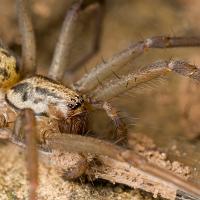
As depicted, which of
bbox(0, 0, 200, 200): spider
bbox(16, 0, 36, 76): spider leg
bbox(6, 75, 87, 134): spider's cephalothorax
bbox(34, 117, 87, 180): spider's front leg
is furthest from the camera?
bbox(16, 0, 36, 76): spider leg

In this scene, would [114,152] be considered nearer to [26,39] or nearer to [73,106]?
[73,106]

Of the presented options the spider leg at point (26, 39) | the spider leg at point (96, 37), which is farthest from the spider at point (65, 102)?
the spider leg at point (96, 37)

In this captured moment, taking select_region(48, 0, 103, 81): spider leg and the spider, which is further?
select_region(48, 0, 103, 81): spider leg

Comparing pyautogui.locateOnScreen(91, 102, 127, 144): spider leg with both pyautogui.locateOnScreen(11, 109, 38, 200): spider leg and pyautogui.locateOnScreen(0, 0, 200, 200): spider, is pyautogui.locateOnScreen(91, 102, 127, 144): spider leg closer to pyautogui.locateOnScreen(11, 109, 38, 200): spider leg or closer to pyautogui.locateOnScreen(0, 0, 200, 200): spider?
pyautogui.locateOnScreen(0, 0, 200, 200): spider

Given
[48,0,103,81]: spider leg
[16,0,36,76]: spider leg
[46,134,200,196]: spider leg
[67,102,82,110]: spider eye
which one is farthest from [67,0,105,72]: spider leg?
[46,134,200,196]: spider leg

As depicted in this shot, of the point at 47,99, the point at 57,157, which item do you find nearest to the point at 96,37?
the point at 47,99

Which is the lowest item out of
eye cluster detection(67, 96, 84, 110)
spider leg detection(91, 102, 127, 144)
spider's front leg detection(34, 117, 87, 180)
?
spider's front leg detection(34, 117, 87, 180)

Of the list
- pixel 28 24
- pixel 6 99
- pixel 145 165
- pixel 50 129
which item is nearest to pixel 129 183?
pixel 145 165
